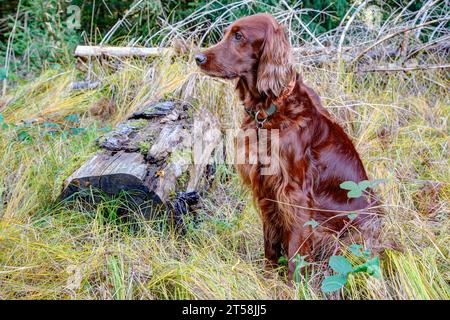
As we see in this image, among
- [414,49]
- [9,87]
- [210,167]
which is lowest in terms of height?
[9,87]

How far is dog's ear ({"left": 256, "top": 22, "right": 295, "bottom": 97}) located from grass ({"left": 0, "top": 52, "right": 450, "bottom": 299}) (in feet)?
2.55

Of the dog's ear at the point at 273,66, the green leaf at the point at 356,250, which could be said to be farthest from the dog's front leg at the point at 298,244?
the dog's ear at the point at 273,66

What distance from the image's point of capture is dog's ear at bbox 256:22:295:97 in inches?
102

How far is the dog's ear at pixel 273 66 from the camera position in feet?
8.49

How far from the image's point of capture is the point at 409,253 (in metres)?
2.32

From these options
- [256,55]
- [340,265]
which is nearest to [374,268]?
[340,265]

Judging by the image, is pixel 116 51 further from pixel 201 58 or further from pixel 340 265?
pixel 340 265

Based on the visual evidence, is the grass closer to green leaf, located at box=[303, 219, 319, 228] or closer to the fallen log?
the fallen log

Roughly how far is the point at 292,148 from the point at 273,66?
39cm

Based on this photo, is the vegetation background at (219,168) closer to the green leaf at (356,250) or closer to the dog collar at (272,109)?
the green leaf at (356,250)

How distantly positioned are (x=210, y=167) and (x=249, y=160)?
0.95m

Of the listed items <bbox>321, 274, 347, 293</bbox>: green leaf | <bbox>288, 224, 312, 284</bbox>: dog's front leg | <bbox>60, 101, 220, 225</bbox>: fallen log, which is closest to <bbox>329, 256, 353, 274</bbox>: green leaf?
<bbox>321, 274, 347, 293</bbox>: green leaf
